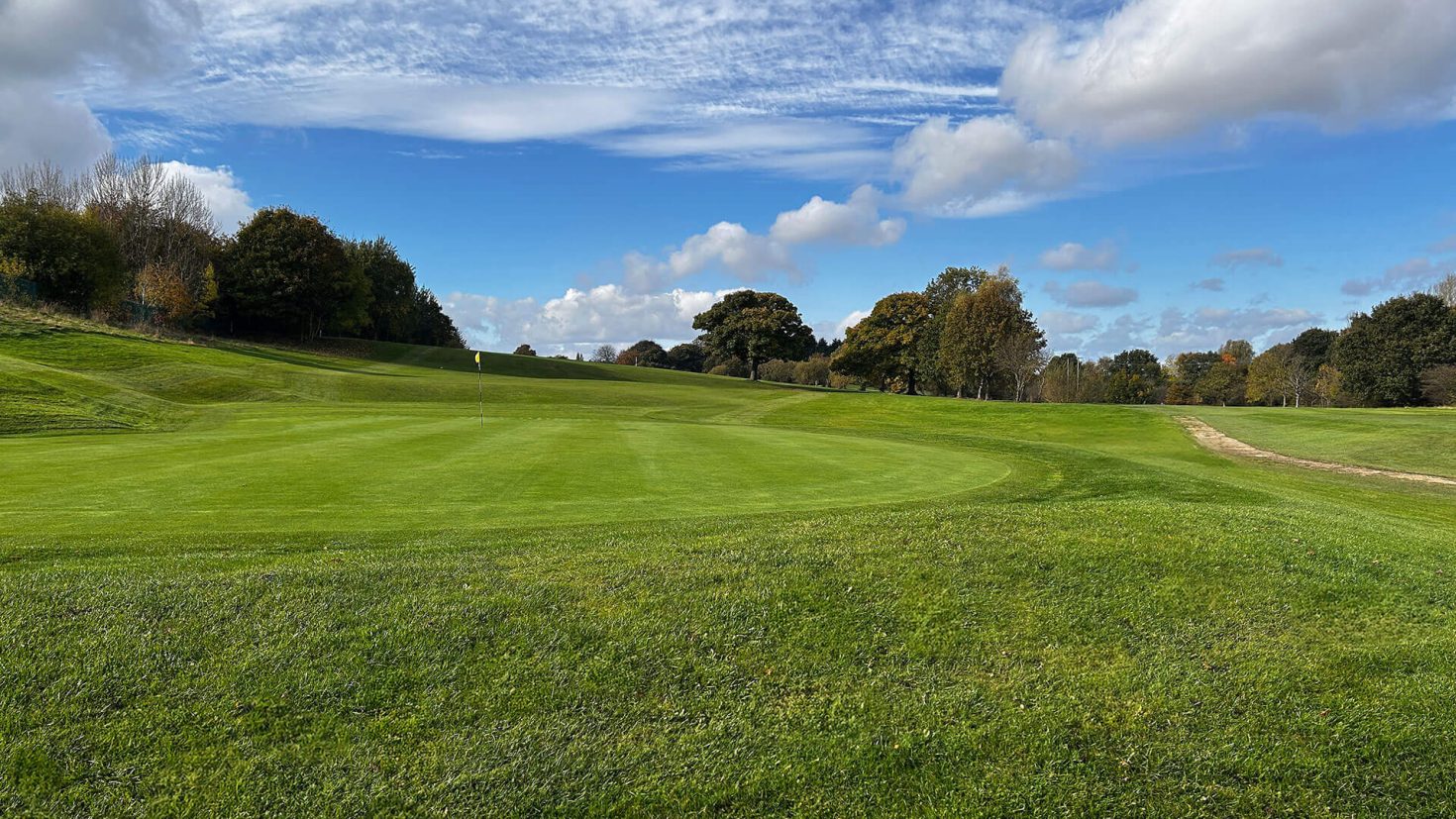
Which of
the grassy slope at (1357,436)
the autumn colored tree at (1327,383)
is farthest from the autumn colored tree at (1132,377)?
the grassy slope at (1357,436)

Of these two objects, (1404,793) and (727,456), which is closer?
(1404,793)

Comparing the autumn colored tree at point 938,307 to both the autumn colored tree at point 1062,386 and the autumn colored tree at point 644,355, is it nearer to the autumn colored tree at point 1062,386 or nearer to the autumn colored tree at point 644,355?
the autumn colored tree at point 1062,386

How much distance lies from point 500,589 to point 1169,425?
3229 cm

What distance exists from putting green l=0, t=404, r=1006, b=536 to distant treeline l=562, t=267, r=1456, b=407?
4236 cm

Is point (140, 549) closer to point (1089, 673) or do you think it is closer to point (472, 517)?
point (472, 517)

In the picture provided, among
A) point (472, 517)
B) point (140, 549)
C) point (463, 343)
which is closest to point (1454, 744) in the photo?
point (472, 517)

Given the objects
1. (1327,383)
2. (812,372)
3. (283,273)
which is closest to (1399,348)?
(1327,383)

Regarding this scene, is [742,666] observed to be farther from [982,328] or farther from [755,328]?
[755,328]

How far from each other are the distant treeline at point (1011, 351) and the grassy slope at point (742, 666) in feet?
174

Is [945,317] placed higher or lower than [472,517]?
higher

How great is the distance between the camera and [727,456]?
1636cm

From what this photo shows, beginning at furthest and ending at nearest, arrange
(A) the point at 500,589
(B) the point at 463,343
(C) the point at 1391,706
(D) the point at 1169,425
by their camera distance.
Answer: (B) the point at 463,343, (D) the point at 1169,425, (A) the point at 500,589, (C) the point at 1391,706

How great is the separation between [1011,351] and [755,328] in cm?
2681

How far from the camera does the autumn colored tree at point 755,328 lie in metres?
76.1
